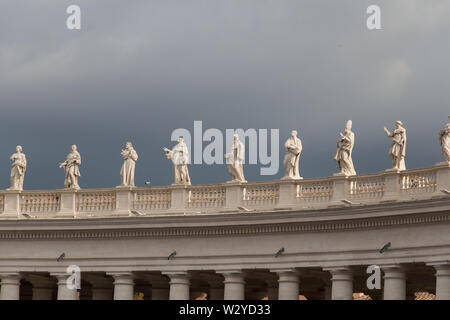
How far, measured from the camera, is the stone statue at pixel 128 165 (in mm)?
84750

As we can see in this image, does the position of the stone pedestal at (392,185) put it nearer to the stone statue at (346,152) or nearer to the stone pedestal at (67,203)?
the stone statue at (346,152)

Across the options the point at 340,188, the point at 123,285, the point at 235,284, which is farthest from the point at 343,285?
the point at 123,285

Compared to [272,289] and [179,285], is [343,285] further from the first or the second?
[179,285]

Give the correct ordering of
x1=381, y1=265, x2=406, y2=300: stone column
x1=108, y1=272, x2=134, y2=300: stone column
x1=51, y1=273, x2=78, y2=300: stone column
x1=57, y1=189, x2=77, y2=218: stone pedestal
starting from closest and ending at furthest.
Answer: x1=381, y1=265, x2=406, y2=300: stone column < x1=108, y1=272, x2=134, y2=300: stone column < x1=51, y1=273, x2=78, y2=300: stone column < x1=57, y1=189, x2=77, y2=218: stone pedestal

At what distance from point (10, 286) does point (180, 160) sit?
1265 centimetres

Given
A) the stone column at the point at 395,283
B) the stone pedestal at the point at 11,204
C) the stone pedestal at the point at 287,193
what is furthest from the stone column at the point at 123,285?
the stone column at the point at 395,283

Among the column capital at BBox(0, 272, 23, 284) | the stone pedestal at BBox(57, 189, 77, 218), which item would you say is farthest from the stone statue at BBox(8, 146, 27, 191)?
the column capital at BBox(0, 272, 23, 284)

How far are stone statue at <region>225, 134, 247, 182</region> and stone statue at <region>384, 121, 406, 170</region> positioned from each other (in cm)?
929

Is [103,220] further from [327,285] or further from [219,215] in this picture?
[327,285]

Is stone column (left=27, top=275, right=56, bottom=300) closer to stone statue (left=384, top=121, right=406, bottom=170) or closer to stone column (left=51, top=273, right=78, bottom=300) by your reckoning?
stone column (left=51, top=273, right=78, bottom=300)

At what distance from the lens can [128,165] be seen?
8494cm

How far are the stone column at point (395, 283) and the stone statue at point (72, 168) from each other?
69.2ft

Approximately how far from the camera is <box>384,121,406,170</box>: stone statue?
75312 millimetres
